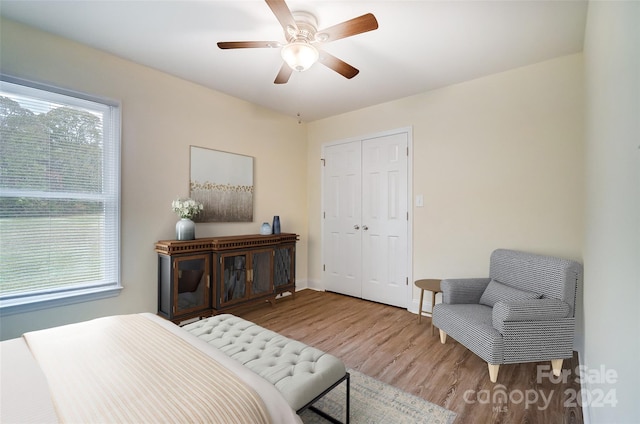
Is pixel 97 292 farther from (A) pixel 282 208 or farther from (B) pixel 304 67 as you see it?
(B) pixel 304 67

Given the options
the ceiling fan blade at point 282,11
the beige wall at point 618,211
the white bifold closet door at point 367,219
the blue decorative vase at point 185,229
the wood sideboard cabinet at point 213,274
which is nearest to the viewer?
the beige wall at point 618,211

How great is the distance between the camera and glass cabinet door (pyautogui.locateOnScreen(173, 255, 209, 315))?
→ 2.72 m

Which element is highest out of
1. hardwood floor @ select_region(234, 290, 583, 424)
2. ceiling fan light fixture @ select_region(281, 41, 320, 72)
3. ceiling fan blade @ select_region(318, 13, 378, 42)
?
ceiling fan blade @ select_region(318, 13, 378, 42)

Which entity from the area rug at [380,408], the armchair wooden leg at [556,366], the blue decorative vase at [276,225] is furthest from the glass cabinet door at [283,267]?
the armchair wooden leg at [556,366]

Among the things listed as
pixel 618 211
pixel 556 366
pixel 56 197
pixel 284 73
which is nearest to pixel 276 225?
pixel 284 73

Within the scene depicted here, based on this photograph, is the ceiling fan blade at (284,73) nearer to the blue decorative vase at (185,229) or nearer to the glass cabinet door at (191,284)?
the blue decorative vase at (185,229)

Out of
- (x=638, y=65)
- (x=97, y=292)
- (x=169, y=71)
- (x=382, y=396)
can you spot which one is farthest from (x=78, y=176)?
(x=638, y=65)

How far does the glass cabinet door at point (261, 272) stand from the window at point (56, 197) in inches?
51.0

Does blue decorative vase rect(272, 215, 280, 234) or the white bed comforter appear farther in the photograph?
blue decorative vase rect(272, 215, 280, 234)

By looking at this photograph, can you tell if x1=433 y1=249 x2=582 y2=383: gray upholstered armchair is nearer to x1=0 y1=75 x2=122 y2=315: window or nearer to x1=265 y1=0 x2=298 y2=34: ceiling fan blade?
x1=265 y1=0 x2=298 y2=34: ceiling fan blade

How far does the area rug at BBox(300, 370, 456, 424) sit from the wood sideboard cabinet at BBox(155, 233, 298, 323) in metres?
1.64

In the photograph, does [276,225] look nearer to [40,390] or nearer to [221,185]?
[221,185]

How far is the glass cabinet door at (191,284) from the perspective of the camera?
2.72m

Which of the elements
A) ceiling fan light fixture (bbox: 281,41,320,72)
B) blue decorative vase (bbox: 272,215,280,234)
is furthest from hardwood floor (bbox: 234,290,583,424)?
ceiling fan light fixture (bbox: 281,41,320,72)
